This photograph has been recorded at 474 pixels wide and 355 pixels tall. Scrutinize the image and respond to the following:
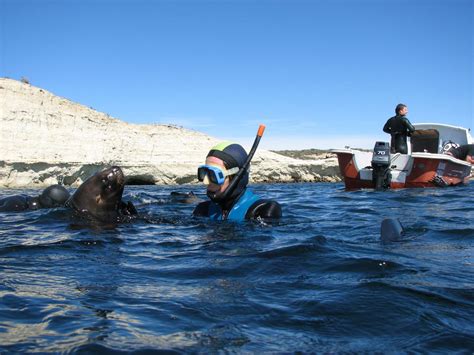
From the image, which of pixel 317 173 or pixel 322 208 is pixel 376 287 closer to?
pixel 322 208

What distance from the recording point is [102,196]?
18.9 ft

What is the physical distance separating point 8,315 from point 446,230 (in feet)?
14.6

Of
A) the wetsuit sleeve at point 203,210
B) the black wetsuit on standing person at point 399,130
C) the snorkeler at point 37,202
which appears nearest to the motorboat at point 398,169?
the black wetsuit on standing person at point 399,130

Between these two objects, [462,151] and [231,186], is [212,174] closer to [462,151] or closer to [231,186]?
[231,186]

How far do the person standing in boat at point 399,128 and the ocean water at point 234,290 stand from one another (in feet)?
27.6

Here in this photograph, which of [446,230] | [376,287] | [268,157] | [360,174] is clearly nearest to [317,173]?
[268,157]

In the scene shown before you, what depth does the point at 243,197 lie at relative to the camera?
17.9 feet

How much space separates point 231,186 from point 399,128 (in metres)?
9.57

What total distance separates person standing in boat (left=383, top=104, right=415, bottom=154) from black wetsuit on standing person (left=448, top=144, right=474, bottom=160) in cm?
246

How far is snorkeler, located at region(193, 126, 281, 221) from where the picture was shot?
199 inches

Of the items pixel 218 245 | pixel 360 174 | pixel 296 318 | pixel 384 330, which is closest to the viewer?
pixel 384 330

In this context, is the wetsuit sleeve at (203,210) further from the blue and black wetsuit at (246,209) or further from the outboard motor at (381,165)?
the outboard motor at (381,165)

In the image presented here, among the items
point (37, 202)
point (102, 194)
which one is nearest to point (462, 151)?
point (37, 202)

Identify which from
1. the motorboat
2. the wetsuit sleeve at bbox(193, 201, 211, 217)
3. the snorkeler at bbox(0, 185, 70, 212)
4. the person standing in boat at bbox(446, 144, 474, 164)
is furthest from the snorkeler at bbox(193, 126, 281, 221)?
the person standing in boat at bbox(446, 144, 474, 164)
